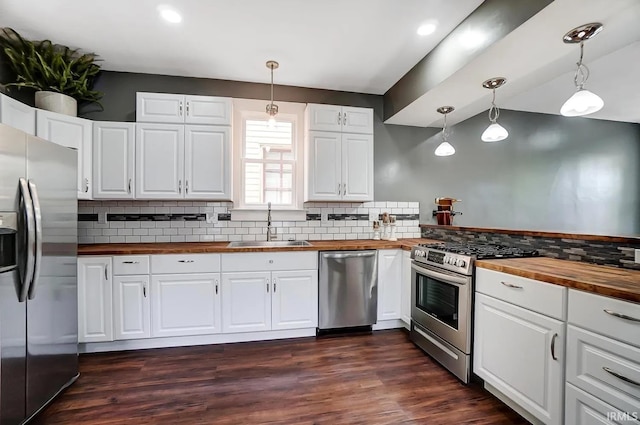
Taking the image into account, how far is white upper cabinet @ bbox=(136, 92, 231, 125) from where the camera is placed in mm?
2775

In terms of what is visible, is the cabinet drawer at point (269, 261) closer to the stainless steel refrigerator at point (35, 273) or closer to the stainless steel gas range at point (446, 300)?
the stainless steel gas range at point (446, 300)

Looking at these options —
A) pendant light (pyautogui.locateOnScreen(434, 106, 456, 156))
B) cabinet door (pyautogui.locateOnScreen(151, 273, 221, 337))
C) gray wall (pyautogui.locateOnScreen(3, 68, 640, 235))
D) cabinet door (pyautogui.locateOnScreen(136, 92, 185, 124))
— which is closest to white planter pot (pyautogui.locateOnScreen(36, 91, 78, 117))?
gray wall (pyautogui.locateOnScreen(3, 68, 640, 235))

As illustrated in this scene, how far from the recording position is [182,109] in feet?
9.29

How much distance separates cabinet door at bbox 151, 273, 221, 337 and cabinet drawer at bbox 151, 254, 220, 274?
4 cm

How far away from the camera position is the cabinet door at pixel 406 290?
2834 millimetres

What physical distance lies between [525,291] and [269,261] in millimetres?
1943

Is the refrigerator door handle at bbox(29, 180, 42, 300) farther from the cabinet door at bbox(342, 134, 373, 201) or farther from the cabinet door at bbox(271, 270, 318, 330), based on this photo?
the cabinet door at bbox(342, 134, 373, 201)

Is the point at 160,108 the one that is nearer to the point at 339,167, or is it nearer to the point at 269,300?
the point at 339,167

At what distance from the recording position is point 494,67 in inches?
85.0

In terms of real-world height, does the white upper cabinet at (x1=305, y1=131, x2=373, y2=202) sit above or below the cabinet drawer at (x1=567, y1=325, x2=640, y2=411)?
above

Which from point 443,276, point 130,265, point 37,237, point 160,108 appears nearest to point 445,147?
point 443,276

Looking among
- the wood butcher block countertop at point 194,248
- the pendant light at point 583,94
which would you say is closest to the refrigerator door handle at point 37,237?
the wood butcher block countertop at point 194,248

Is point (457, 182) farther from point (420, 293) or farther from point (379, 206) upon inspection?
point (420, 293)

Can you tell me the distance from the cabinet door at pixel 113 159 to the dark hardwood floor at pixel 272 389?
1.44m
